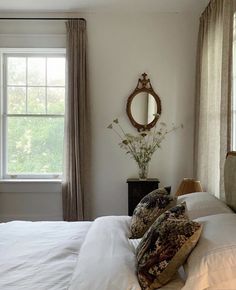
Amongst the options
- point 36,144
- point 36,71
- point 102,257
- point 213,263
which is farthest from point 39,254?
point 36,71

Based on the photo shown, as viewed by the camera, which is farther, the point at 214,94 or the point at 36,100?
the point at 36,100

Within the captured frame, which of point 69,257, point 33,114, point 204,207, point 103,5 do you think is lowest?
point 69,257

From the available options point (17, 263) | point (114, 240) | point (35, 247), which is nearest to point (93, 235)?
point (114, 240)

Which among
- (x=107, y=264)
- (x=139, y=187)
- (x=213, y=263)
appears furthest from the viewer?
(x=139, y=187)

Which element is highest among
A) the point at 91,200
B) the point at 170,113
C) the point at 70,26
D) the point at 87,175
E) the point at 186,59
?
the point at 70,26

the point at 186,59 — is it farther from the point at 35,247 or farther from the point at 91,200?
the point at 35,247

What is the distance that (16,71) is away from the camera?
14.2ft

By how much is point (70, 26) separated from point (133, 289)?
11.0 ft

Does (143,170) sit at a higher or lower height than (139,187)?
higher

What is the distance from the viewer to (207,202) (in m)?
2.18

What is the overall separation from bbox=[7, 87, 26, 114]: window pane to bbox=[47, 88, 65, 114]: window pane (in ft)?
1.01

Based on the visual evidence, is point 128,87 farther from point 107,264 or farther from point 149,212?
point 107,264

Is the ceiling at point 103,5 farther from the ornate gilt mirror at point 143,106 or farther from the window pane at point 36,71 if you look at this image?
the ornate gilt mirror at point 143,106

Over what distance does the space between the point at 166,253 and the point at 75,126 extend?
2679mm
